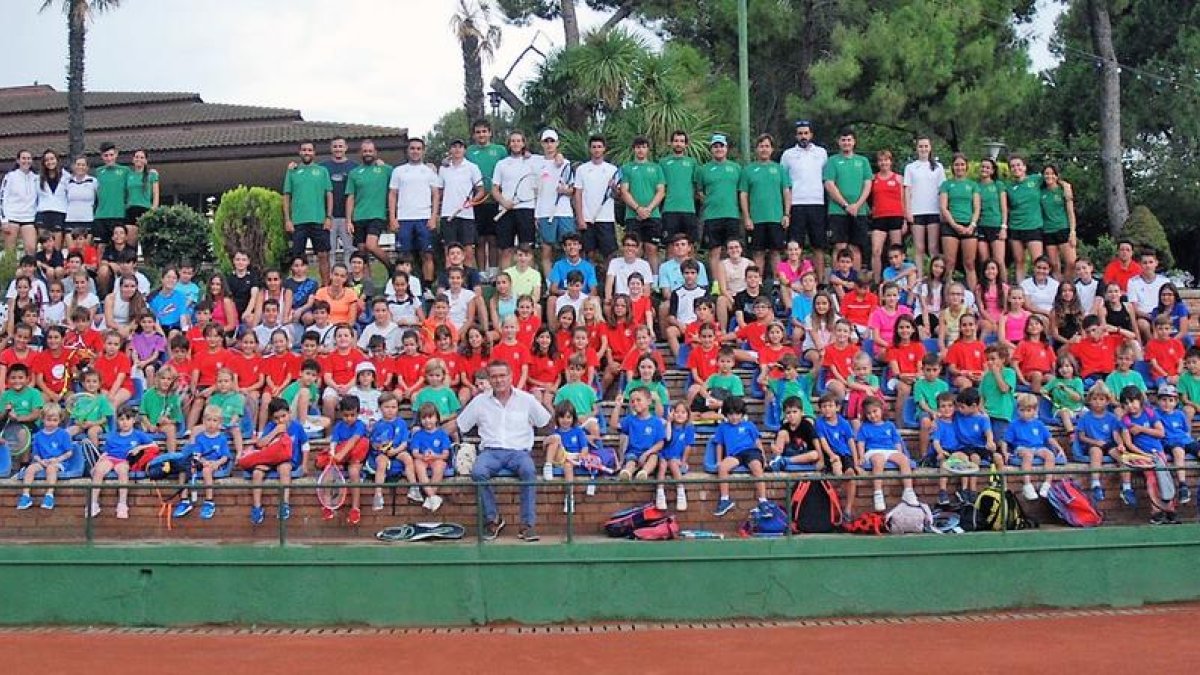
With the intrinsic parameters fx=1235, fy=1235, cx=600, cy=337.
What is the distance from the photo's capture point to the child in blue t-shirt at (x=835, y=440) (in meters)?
11.4

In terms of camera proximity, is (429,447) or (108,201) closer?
(429,447)

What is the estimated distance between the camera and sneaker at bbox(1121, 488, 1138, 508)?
11.4 meters

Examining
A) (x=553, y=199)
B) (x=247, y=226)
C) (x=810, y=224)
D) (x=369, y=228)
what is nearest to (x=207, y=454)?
(x=369, y=228)

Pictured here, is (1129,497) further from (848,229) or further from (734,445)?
(848,229)

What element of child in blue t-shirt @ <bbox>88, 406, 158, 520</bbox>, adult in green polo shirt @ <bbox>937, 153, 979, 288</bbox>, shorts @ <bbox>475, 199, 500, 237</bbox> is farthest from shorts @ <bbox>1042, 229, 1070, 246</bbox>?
child in blue t-shirt @ <bbox>88, 406, 158, 520</bbox>

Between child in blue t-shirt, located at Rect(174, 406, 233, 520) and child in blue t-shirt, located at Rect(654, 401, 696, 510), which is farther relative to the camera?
child in blue t-shirt, located at Rect(654, 401, 696, 510)

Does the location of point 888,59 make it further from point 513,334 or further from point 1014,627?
point 1014,627

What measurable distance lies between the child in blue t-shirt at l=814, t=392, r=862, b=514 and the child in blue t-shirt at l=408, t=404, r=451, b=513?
136 inches

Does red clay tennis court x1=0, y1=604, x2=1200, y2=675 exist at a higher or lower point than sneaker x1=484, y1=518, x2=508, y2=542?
lower

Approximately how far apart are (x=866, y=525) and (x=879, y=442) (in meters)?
0.91

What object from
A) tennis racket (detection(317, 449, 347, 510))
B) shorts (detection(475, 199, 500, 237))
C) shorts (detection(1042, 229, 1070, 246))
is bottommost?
tennis racket (detection(317, 449, 347, 510))

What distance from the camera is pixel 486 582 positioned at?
35.0 feet

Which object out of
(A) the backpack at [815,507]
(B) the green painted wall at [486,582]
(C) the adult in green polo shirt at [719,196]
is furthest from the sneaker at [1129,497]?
(C) the adult in green polo shirt at [719,196]

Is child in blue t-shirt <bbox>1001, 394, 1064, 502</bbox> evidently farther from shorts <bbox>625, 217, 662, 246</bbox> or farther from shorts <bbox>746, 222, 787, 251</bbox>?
shorts <bbox>625, 217, 662, 246</bbox>
